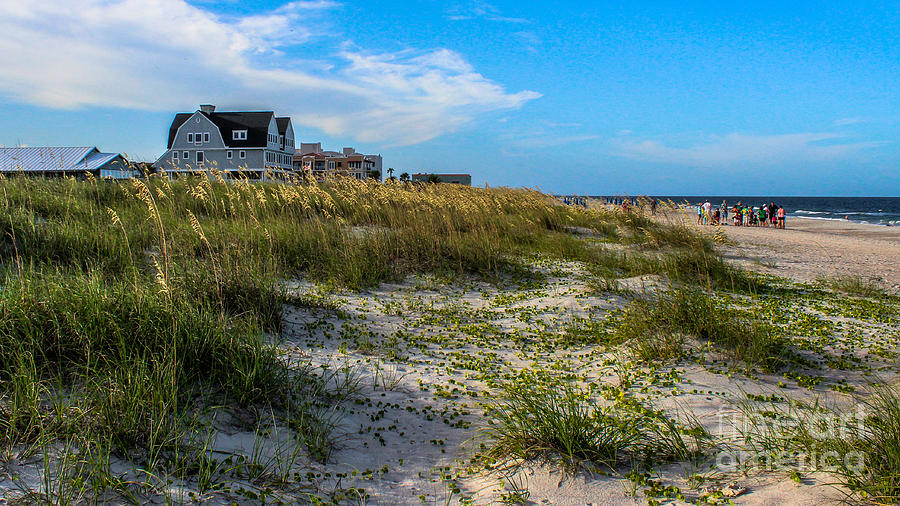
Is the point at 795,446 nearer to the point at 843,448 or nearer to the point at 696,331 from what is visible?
the point at 843,448

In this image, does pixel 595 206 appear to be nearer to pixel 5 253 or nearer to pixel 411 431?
pixel 411 431

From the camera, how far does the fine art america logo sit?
127 inches

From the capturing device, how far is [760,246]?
17.0m

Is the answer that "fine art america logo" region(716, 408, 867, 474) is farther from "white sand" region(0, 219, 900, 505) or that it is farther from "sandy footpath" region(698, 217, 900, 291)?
"sandy footpath" region(698, 217, 900, 291)

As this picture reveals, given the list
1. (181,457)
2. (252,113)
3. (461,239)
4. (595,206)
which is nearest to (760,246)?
(595,206)

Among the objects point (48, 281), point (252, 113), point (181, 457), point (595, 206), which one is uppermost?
point (252, 113)

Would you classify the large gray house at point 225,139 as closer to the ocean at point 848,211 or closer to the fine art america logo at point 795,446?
the ocean at point 848,211

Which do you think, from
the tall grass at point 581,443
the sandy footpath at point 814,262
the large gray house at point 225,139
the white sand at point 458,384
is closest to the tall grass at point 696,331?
the white sand at point 458,384

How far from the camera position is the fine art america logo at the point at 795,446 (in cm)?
322

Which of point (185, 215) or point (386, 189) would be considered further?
point (386, 189)

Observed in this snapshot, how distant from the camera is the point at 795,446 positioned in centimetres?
347

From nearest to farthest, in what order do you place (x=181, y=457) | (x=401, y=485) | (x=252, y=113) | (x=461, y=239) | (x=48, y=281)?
(x=181, y=457) < (x=401, y=485) < (x=48, y=281) < (x=461, y=239) < (x=252, y=113)

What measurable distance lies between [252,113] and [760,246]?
149 feet

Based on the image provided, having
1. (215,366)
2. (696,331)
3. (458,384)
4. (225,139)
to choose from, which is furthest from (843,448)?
(225,139)
